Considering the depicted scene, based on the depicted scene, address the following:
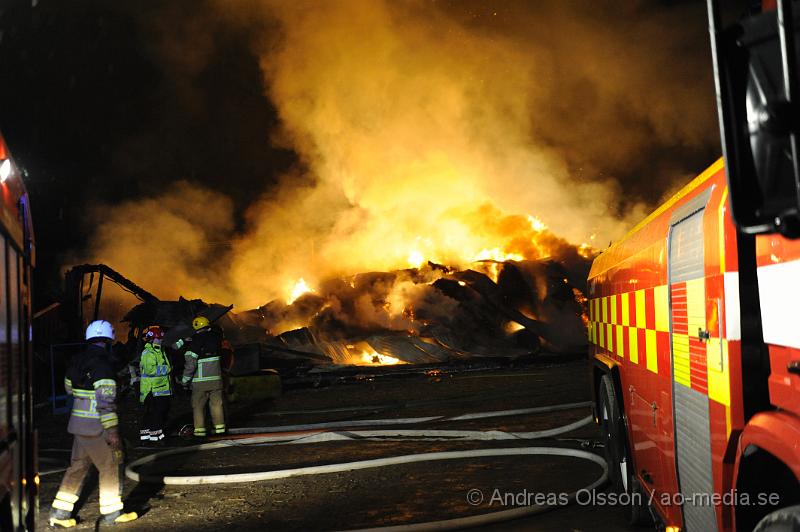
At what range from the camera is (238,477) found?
21.7ft

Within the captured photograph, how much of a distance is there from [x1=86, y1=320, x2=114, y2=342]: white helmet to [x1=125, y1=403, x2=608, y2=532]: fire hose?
154 centimetres

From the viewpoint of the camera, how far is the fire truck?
4.99ft

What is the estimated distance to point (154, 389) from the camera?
9789 millimetres

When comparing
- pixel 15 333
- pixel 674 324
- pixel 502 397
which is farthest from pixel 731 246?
pixel 502 397

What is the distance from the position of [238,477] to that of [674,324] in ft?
15.5

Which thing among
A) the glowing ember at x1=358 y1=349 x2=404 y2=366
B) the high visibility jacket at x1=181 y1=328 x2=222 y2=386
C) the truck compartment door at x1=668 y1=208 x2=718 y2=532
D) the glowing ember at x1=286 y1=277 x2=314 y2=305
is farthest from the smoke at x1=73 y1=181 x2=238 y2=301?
the truck compartment door at x1=668 y1=208 x2=718 y2=532

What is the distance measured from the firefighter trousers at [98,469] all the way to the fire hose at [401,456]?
0.90 m

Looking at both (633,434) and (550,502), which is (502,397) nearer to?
(550,502)

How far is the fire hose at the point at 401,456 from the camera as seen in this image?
5098 millimetres

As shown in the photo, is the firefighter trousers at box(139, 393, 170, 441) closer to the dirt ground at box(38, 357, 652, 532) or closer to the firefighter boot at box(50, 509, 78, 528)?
the dirt ground at box(38, 357, 652, 532)

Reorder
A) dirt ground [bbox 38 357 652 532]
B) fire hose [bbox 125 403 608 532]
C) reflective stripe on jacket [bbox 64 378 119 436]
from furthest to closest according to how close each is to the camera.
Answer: reflective stripe on jacket [bbox 64 378 119 436] < dirt ground [bbox 38 357 652 532] < fire hose [bbox 125 403 608 532]

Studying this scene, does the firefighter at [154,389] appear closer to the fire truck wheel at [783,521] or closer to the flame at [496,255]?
the fire truck wheel at [783,521]

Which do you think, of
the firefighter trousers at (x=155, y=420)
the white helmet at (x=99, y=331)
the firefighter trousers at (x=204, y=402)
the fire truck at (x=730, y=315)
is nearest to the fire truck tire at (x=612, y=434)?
the fire truck at (x=730, y=315)

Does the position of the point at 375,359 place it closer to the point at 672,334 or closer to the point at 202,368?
the point at 202,368
